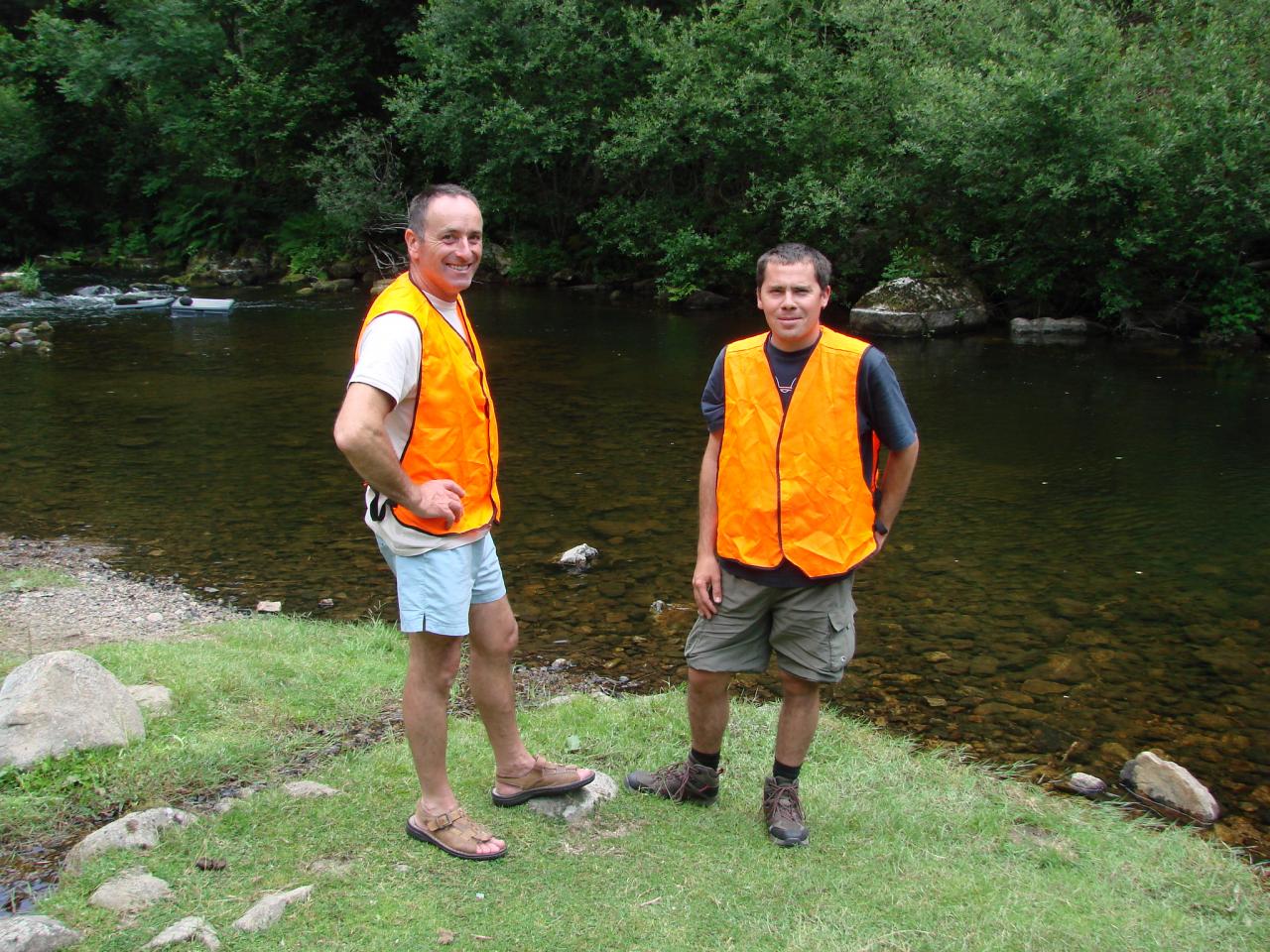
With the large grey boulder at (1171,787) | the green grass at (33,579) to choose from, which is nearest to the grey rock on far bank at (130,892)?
the large grey boulder at (1171,787)

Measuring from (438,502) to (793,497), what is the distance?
46.6 inches

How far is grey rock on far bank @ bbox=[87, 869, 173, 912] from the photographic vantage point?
3148 millimetres

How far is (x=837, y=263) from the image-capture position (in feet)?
74.6

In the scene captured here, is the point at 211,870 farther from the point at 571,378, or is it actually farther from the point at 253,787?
the point at 571,378

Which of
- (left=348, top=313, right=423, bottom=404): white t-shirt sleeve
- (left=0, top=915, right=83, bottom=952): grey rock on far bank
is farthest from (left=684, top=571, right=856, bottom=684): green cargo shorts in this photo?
(left=0, top=915, right=83, bottom=952): grey rock on far bank

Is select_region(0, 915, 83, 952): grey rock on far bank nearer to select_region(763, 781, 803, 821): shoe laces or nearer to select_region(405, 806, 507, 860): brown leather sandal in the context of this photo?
select_region(405, 806, 507, 860): brown leather sandal

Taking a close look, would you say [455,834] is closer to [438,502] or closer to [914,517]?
[438,502]

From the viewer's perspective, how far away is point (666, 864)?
3.56 metres

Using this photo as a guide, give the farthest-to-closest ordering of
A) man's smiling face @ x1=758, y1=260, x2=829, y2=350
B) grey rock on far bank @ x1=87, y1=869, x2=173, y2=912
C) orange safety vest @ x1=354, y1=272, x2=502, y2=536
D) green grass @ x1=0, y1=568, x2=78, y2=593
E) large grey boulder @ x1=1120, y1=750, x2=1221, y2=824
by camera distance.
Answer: green grass @ x1=0, y1=568, x2=78, y2=593 → large grey boulder @ x1=1120, y1=750, x2=1221, y2=824 → man's smiling face @ x1=758, y1=260, x2=829, y2=350 → orange safety vest @ x1=354, y1=272, x2=502, y2=536 → grey rock on far bank @ x1=87, y1=869, x2=173, y2=912

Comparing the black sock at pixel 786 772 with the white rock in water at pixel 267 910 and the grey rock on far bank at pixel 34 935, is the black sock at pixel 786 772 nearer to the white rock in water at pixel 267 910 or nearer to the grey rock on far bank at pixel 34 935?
the white rock in water at pixel 267 910

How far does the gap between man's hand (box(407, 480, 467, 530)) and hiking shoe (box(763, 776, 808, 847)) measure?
152 centimetres

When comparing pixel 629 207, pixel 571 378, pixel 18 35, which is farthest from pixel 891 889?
pixel 18 35

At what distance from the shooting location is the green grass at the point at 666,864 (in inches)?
124

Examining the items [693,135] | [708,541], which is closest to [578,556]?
[708,541]
